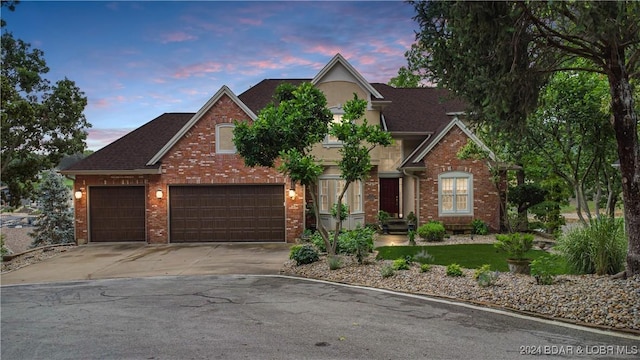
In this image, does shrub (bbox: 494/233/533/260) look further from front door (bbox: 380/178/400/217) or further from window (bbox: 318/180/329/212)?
front door (bbox: 380/178/400/217)

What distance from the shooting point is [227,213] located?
18000 mm

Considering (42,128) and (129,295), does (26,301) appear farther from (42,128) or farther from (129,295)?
(42,128)

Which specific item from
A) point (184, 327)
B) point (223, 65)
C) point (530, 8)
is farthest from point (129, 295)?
point (223, 65)

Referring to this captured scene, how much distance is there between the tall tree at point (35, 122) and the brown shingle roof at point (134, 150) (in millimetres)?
5408

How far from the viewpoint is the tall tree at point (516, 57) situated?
738 centimetres

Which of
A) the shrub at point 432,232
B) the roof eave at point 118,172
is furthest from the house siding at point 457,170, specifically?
the roof eave at point 118,172

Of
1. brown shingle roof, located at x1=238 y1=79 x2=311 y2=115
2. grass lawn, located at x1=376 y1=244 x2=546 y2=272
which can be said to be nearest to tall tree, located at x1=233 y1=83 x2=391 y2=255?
grass lawn, located at x1=376 y1=244 x2=546 y2=272

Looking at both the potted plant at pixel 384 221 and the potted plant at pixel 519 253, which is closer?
the potted plant at pixel 519 253

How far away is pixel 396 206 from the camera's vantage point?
21.3 m

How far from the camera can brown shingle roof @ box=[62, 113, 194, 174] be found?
17656 millimetres

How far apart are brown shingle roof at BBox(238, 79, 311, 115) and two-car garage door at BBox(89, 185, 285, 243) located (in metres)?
4.84

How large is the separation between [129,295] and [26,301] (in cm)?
219

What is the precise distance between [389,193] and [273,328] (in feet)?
50.2

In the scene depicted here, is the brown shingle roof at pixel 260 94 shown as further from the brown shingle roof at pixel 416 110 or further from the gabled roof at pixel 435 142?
the gabled roof at pixel 435 142
